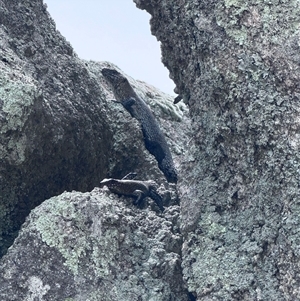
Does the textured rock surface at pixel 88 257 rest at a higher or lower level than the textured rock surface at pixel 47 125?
lower

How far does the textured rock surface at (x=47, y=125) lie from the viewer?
3150 mm

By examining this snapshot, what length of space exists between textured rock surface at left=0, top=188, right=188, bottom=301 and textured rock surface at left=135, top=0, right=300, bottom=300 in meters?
0.14

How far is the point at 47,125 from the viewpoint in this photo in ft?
10.9

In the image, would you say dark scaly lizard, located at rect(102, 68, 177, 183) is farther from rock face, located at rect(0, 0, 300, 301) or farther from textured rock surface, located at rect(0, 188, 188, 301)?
textured rock surface, located at rect(0, 188, 188, 301)

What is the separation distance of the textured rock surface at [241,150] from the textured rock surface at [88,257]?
5.4 inches

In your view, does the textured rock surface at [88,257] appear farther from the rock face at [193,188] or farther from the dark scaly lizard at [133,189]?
the dark scaly lizard at [133,189]

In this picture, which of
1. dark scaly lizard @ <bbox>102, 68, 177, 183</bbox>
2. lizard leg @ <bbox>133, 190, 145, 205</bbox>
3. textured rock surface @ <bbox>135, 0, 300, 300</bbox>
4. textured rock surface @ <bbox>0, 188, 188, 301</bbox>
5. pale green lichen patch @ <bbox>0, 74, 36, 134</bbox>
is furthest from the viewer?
dark scaly lizard @ <bbox>102, 68, 177, 183</bbox>

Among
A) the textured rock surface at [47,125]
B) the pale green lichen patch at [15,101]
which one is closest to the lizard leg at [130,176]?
the textured rock surface at [47,125]

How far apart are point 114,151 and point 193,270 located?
1.16 meters

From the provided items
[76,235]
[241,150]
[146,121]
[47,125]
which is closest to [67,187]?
[47,125]

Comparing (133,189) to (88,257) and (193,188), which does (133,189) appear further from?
(88,257)

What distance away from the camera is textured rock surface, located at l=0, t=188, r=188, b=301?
9.30 feet

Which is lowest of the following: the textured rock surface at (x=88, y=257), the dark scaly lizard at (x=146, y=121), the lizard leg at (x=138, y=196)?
the textured rock surface at (x=88, y=257)

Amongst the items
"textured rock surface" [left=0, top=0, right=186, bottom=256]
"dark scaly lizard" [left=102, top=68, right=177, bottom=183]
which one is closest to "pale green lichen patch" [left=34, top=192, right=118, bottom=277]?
"textured rock surface" [left=0, top=0, right=186, bottom=256]
